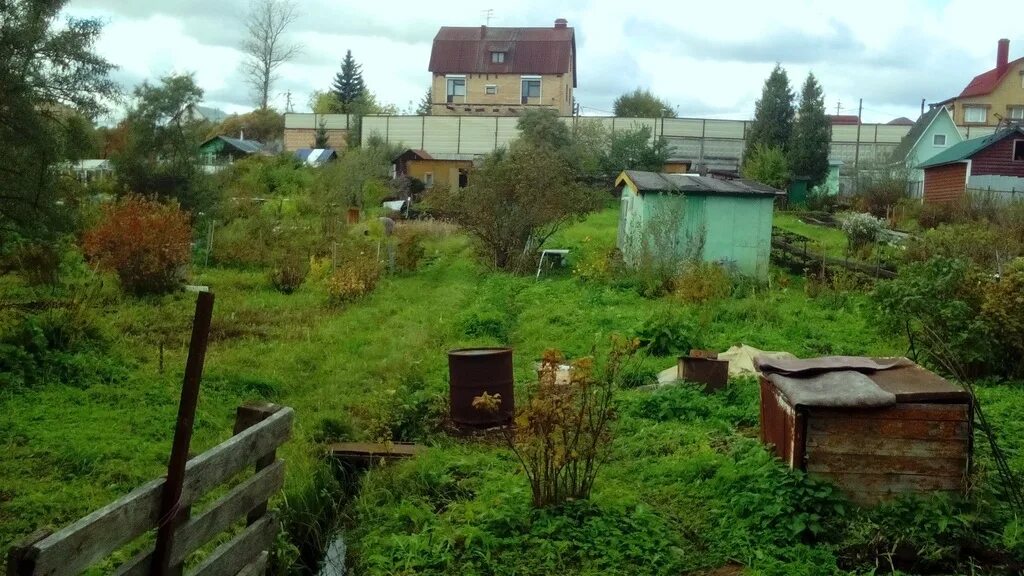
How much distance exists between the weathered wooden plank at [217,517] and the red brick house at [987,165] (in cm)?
3593

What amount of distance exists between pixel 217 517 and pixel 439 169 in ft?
146

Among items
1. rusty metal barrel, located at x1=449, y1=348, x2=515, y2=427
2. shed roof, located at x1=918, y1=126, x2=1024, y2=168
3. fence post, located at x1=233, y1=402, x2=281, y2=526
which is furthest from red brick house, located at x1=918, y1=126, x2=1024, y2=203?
fence post, located at x1=233, y1=402, x2=281, y2=526

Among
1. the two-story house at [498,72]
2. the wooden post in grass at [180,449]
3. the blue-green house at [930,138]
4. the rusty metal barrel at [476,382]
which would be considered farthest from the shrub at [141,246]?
the two-story house at [498,72]

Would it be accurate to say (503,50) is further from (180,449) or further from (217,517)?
(180,449)

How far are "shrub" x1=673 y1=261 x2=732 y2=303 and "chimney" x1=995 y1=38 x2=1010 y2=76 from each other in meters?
54.6

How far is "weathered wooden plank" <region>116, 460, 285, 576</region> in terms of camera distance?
3893 mm

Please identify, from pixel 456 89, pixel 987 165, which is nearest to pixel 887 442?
pixel 987 165

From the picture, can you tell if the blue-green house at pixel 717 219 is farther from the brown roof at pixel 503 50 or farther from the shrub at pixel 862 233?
the brown roof at pixel 503 50

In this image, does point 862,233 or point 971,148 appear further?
point 971,148

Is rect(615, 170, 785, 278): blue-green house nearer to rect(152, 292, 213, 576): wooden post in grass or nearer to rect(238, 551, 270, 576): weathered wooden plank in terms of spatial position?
rect(238, 551, 270, 576): weathered wooden plank

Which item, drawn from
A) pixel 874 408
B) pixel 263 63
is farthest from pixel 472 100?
pixel 874 408

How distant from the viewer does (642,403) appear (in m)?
9.53

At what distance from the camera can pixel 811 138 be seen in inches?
1837

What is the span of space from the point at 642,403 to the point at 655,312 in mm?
5432
